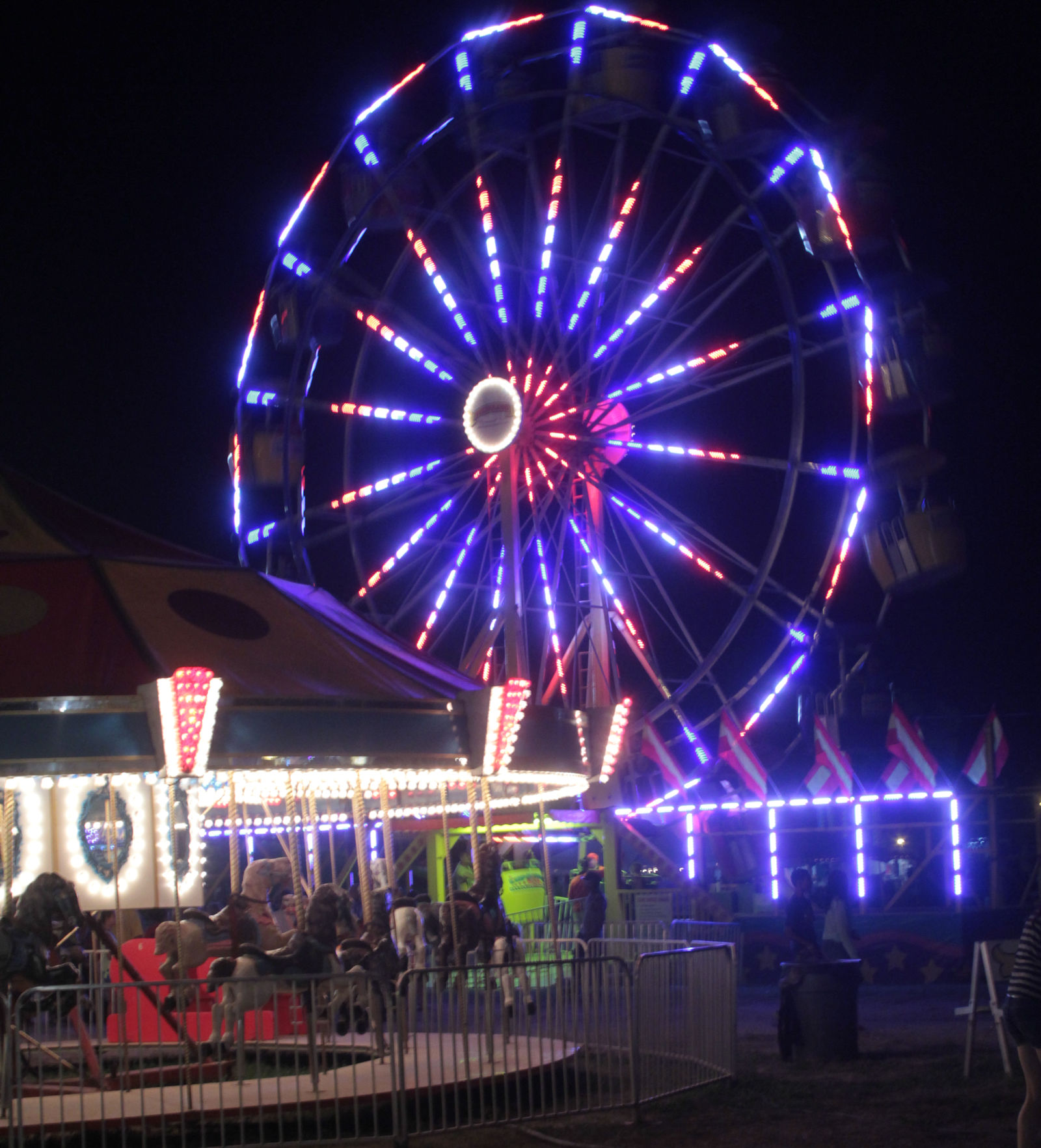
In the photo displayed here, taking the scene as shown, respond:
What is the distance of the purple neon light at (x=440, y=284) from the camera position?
16984 millimetres

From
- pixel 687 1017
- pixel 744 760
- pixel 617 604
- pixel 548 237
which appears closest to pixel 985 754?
pixel 744 760

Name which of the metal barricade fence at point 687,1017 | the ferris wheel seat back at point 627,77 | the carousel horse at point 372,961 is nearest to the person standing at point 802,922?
the metal barricade fence at point 687,1017

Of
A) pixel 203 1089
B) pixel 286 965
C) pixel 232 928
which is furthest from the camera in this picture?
pixel 232 928

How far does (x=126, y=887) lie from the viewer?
459 inches

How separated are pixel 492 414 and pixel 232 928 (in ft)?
22.8

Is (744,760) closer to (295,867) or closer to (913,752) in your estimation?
(913,752)

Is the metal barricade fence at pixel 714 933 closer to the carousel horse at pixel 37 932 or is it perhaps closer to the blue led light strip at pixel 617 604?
the blue led light strip at pixel 617 604

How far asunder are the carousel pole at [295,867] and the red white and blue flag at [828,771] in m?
8.34

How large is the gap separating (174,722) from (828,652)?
384 inches

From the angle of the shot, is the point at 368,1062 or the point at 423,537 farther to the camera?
the point at 423,537

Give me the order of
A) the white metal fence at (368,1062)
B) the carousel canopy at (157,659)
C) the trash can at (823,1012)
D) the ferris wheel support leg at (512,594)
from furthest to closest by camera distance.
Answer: the ferris wheel support leg at (512,594) → the trash can at (823,1012) → the carousel canopy at (157,659) → the white metal fence at (368,1062)

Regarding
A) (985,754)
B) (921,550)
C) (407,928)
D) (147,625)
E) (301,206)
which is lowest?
(407,928)

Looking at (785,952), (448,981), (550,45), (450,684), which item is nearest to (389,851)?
(450,684)

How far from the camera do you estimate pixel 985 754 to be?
19156 millimetres
